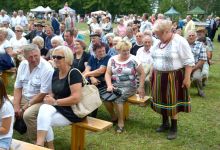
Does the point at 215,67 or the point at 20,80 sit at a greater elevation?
the point at 20,80

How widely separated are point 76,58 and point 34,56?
1.98 m

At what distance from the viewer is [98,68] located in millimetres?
5746

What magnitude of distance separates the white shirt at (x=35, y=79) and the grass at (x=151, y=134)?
86 centimetres

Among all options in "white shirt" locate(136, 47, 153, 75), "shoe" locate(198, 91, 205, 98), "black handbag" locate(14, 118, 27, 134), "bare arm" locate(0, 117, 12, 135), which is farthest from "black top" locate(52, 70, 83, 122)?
"shoe" locate(198, 91, 205, 98)

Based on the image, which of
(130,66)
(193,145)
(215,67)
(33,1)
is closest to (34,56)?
(130,66)

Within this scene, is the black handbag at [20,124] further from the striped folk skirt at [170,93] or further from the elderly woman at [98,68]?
the striped folk skirt at [170,93]

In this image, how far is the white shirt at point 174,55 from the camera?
461 centimetres

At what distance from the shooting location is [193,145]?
488 centimetres

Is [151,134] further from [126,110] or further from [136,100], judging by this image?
[126,110]

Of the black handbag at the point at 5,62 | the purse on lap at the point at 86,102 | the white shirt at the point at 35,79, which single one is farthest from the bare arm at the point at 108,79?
the black handbag at the point at 5,62

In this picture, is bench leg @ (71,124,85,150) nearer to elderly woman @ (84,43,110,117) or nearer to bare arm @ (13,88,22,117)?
bare arm @ (13,88,22,117)

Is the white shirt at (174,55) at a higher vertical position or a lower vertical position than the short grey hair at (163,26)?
lower

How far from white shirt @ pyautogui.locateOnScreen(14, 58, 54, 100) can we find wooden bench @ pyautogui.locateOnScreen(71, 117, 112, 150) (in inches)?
24.6

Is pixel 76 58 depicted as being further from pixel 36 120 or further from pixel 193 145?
pixel 193 145
